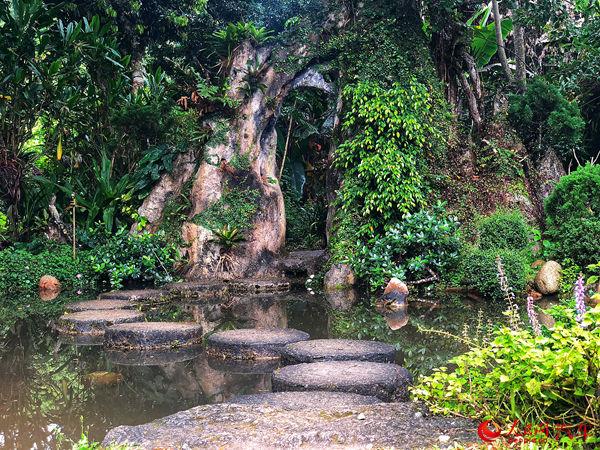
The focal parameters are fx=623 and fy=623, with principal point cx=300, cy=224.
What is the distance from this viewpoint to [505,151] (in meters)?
13.8

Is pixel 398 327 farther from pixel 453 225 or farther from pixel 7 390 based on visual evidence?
pixel 7 390

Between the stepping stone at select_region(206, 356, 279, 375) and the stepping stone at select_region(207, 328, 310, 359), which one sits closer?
the stepping stone at select_region(206, 356, 279, 375)

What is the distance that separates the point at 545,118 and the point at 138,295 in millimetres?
9801

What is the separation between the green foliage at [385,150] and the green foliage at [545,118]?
2.79m

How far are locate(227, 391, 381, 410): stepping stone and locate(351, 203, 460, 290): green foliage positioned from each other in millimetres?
6401

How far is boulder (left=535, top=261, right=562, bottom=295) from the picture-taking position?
10.5 metres

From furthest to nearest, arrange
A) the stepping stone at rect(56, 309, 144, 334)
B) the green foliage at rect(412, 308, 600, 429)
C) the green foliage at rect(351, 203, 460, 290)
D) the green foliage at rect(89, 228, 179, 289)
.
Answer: the green foliage at rect(89, 228, 179, 289) → the green foliage at rect(351, 203, 460, 290) → the stepping stone at rect(56, 309, 144, 334) → the green foliage at rect(412, 308, 600, 429)

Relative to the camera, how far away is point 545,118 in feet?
46.6

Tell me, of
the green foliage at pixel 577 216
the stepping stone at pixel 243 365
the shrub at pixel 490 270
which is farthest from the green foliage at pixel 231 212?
the stepping stone at pixel 243 365

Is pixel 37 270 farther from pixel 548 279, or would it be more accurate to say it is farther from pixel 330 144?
pixel 548 279

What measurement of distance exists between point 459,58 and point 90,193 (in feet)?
30.5

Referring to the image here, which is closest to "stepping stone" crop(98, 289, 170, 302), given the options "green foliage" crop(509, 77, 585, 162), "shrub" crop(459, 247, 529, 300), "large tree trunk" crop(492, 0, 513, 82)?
"shrub" crop(459, 247, 529, 300)

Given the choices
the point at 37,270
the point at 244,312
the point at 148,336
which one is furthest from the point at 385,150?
the point at 37,270

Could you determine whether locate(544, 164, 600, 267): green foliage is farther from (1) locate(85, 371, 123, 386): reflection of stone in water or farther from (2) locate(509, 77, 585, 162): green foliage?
(1) locate(85, 371, 123, 386): reflection of stone in water
